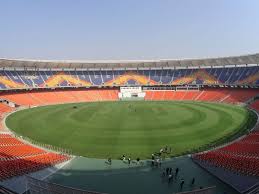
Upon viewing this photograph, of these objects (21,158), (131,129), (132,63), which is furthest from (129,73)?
(21,158)

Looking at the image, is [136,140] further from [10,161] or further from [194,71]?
[194,71]

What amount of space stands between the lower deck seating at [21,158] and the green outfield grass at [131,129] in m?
3.16

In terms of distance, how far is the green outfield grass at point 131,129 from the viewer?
3206 centimetres

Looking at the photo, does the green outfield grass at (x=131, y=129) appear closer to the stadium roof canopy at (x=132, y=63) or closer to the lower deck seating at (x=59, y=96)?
the lower deck seating at (x=59, y=96)

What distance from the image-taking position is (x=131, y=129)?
1578 inches

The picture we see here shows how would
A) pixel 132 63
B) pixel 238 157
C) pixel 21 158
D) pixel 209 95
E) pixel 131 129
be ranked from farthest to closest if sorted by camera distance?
1. pixel 132 63
2. pixel 209 95
3. pixel 131 129
4. pixel 21 158
5. pixel 238 157

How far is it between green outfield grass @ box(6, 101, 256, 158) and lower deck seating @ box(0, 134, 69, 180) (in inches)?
125


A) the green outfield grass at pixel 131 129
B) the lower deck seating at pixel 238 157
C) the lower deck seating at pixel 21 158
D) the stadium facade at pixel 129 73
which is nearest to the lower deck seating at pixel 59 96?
the stadium facade at pixel 129 73

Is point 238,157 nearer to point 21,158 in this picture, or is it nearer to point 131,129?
point 131,129

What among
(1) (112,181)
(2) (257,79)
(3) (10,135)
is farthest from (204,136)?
(2) (257,79)

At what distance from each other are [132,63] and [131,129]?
55.8 meters

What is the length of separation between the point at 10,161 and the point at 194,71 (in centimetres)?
7432

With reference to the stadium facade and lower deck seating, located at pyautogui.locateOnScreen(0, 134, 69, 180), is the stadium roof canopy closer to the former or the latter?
the stadium facade

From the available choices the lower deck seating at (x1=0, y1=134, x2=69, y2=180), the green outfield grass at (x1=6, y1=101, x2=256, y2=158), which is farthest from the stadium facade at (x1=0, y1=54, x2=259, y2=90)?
the lower deck seating at (x1=0, y1=134, x2=69, y2=180)
